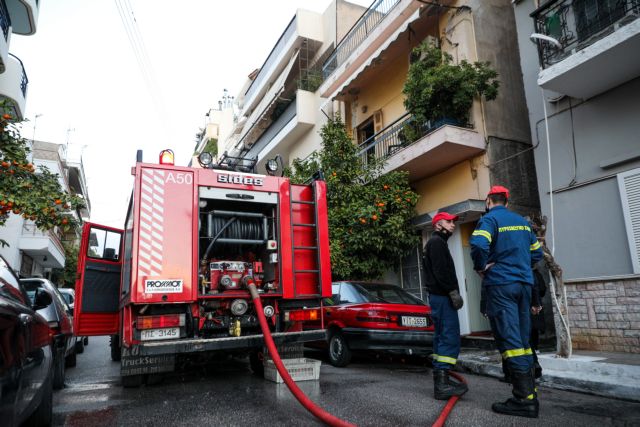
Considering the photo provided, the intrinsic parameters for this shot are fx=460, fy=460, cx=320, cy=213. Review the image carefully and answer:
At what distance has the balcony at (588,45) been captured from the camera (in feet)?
23.0

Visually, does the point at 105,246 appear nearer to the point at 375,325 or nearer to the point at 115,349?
the point at 115,349

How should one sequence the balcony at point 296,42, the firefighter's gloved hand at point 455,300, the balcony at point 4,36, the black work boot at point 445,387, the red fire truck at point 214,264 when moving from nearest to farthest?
the black work boot at point 445,387, the firefighter's gloved hand at point 455,300, the red fire truck at point 214,264, the balcony at point 4,36, the balcony at point 296,42

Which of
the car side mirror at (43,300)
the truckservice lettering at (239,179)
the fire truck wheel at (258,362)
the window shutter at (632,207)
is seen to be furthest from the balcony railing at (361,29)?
the car side mirror at (43,300)

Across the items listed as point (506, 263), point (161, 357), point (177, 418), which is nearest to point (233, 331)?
point (161, 357)

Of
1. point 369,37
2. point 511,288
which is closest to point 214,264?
point 511,288

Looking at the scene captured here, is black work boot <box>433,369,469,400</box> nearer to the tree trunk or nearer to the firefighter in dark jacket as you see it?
the firefighter in dark jacket

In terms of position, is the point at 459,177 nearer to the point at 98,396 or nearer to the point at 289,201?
the point at 289,201

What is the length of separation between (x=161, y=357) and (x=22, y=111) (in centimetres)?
1296

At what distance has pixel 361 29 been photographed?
588 inches

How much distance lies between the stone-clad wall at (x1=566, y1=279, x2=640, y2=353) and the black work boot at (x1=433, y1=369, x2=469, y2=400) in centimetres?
414

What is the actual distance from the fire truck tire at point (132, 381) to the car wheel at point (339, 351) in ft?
9.53

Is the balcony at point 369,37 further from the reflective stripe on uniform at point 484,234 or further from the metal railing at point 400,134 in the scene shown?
the reflective stripe on uniform at point 484,234

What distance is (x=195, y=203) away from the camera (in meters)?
5.65

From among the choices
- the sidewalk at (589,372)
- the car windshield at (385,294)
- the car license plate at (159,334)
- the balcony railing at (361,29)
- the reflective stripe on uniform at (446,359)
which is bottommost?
the sidewalk at (589,372)
